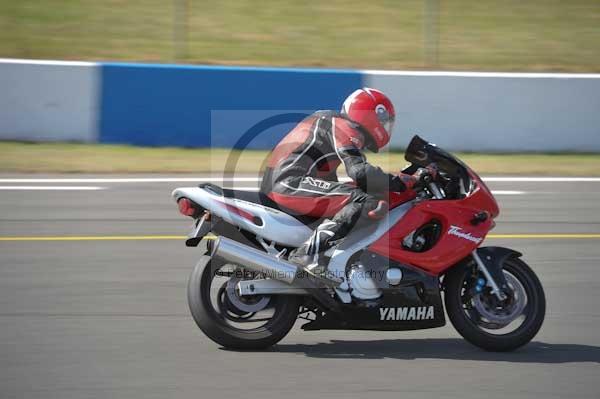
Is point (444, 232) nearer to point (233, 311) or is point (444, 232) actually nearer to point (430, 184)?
point (430, 184)

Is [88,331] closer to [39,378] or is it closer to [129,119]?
[39,378]

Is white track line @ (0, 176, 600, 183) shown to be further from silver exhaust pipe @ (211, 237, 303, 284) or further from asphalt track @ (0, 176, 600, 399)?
silver exhaust pipe @ (211, 237, 303, 284)

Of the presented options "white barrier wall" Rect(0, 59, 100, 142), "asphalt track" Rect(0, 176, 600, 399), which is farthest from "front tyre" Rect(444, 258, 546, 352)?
"white barrier wall" Rect(0, 59, 100, 142)

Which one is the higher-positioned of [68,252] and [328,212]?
[328,212]

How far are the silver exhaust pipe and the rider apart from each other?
0.12m

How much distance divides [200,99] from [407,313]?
7841 millimetres

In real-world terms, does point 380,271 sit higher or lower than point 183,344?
higher

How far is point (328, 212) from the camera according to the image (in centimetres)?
594

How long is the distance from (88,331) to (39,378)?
0.93m

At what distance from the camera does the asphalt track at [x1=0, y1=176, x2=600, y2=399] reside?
17.5 feet

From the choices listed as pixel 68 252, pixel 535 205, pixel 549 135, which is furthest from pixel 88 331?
pixel 549 135

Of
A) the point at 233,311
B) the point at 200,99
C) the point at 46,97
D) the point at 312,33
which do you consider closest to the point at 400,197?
the point at 233,311

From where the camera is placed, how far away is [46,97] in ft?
42.9

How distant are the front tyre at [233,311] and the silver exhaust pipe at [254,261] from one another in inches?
4.4
